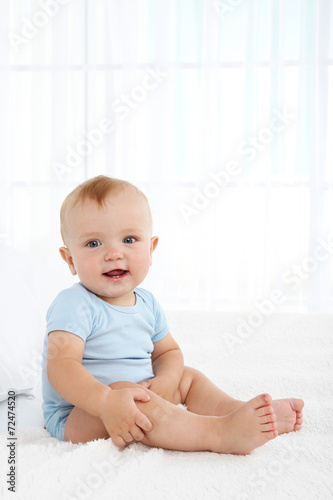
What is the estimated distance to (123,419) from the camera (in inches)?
35.5

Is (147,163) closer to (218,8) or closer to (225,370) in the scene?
(218,8)

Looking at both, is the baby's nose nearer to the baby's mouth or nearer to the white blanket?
the baby's mouth

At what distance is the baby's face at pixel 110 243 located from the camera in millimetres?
1074

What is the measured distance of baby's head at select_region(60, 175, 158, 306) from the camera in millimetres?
1075

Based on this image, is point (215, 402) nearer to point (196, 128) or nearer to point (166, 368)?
point (166, 368)

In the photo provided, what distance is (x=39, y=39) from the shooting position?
3273mm

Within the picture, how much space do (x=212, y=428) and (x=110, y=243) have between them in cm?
40

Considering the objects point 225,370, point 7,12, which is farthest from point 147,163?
point 225,370

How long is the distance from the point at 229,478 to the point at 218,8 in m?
2.87

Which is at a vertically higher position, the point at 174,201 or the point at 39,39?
the point at 39,39

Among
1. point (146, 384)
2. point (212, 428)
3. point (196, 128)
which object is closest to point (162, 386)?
point (146, 384)

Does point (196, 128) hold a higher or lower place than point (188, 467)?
higher

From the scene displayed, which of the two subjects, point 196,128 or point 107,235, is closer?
point 107,235

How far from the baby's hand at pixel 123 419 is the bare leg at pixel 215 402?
22cm
